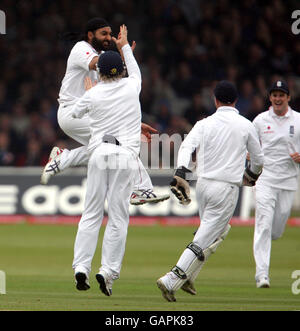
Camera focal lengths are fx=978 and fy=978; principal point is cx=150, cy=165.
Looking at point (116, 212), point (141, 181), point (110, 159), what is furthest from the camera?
point (141, 181)

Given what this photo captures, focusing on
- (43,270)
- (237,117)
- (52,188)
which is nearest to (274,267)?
(43,270)

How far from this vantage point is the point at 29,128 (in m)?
Result: 21.2

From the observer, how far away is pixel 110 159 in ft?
34.7

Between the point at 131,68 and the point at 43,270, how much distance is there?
4.77 m

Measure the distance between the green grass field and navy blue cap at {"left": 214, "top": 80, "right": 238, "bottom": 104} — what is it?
2220 millimetres

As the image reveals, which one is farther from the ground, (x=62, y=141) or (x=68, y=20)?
(x=68, y=20)

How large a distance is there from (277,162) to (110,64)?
339 cm

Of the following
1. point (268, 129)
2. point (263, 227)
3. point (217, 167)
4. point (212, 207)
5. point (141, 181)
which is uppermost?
point (268, 129)

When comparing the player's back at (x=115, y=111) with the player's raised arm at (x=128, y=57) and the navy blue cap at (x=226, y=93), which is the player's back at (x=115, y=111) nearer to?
the player's raised arm at (x=128, y=57)

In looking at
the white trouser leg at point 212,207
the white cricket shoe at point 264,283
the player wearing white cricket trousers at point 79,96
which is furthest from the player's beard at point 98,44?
the white cricket shoe at point 264,283

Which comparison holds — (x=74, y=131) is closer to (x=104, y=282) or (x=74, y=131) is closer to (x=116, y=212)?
(x=116, y=212)

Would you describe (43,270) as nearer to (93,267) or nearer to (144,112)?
(93,267)

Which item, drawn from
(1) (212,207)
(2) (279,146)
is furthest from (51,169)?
(2) (279,146)

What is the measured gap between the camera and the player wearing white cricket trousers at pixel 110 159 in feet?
34.7
